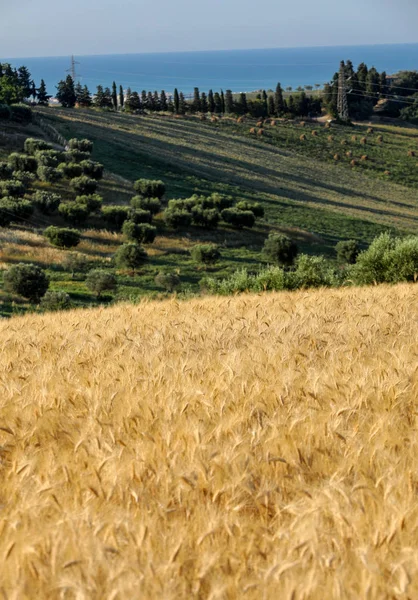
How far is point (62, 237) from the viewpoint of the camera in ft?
123

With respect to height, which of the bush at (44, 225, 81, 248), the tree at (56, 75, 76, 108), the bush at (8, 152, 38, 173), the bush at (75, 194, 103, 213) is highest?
the tree at (56, 75, 76, 108)

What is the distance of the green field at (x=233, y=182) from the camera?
1464 inches

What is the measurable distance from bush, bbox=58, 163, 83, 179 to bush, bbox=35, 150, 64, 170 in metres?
0.81

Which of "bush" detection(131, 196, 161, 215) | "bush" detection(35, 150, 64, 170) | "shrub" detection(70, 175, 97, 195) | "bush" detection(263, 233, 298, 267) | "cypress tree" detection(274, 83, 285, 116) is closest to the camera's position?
"bush" detection(263, 233, 298, 267)

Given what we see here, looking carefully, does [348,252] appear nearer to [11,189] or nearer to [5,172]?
[11,189]

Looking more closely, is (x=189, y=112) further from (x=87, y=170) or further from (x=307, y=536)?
(x=307, y=536)

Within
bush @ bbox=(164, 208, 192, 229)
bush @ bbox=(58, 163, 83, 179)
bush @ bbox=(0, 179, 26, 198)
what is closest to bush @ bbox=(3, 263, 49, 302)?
bush @ bbox=(0, 179, 26, 198)

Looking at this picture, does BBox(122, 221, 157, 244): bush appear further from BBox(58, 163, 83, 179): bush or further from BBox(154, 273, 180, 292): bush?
BBox(58, 163, 83, 179): bush

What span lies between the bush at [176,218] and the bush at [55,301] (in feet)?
66.5

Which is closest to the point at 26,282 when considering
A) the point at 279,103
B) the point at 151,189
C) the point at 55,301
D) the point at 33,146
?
the point at 55,301

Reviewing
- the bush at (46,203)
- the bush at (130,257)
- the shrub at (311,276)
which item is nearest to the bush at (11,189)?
the bush at (46,203)

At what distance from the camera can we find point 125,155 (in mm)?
68125

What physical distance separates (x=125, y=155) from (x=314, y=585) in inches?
2689

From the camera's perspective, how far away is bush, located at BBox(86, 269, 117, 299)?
29955 millimetres
